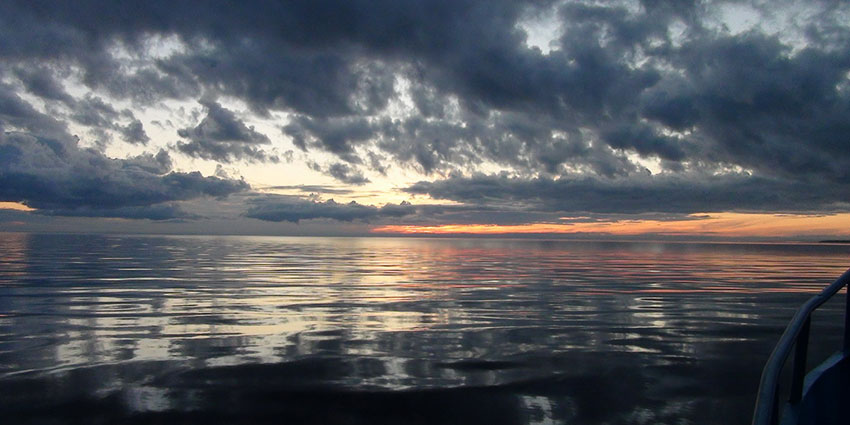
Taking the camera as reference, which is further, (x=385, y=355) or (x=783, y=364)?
(x=385, y=355)

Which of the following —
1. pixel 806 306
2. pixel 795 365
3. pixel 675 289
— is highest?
pixel 806 306

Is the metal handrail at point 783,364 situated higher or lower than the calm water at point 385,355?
higher

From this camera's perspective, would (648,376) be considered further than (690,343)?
No

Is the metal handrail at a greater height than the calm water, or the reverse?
the metal handrail

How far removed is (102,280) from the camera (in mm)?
27766

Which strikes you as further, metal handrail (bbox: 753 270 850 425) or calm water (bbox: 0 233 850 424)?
calm water (bbox: 0 233 850 424)

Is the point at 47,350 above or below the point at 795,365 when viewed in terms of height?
below

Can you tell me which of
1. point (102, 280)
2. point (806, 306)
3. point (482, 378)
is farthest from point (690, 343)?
point (102, 280)

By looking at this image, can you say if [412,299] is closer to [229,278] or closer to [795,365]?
[229,278]

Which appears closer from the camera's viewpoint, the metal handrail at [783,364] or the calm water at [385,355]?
the metal handrail at [783,364]

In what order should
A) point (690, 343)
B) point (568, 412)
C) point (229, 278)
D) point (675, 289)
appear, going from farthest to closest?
point (229, 278)
point (675, 289)
point (690, 343)
point (568, 412)

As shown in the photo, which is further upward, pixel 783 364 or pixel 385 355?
pixel 783 364

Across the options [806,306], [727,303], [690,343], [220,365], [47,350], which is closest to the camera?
[806,306]

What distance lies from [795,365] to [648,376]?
6206mm
